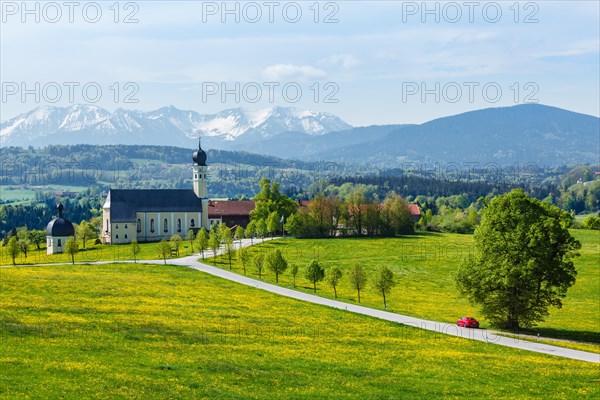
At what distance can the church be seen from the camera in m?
124

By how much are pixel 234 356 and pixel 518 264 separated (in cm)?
2615

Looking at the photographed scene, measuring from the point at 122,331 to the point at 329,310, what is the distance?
69.0ft

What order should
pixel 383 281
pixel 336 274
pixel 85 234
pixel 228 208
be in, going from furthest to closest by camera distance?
pixel 228 208, pixel 85 234, pixel 336 274, pixel 383 281

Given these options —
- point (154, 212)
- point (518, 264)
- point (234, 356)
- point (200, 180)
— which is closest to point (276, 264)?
point (518, 264)

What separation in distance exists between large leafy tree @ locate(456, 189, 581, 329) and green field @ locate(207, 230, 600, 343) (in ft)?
7.39

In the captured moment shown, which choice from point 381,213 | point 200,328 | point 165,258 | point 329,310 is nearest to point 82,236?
point 165,258

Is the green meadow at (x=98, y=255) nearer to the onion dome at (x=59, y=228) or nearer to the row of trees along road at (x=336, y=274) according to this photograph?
the onion dome at (x=59, y=228)

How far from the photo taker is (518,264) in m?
55.1

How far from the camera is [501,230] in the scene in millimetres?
56938

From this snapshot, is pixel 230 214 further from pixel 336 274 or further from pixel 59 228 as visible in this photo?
pixel 336 274

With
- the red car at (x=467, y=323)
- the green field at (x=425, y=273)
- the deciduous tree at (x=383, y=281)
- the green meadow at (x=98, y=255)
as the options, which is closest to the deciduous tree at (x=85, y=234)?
the green meadow at (x=98, y=255)

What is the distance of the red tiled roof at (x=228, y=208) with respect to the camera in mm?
144500

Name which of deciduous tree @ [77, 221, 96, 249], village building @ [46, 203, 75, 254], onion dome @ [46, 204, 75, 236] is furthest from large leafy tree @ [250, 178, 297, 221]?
village building @ [46, 203, 75, 254]

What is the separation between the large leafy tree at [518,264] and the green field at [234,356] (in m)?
7.93
